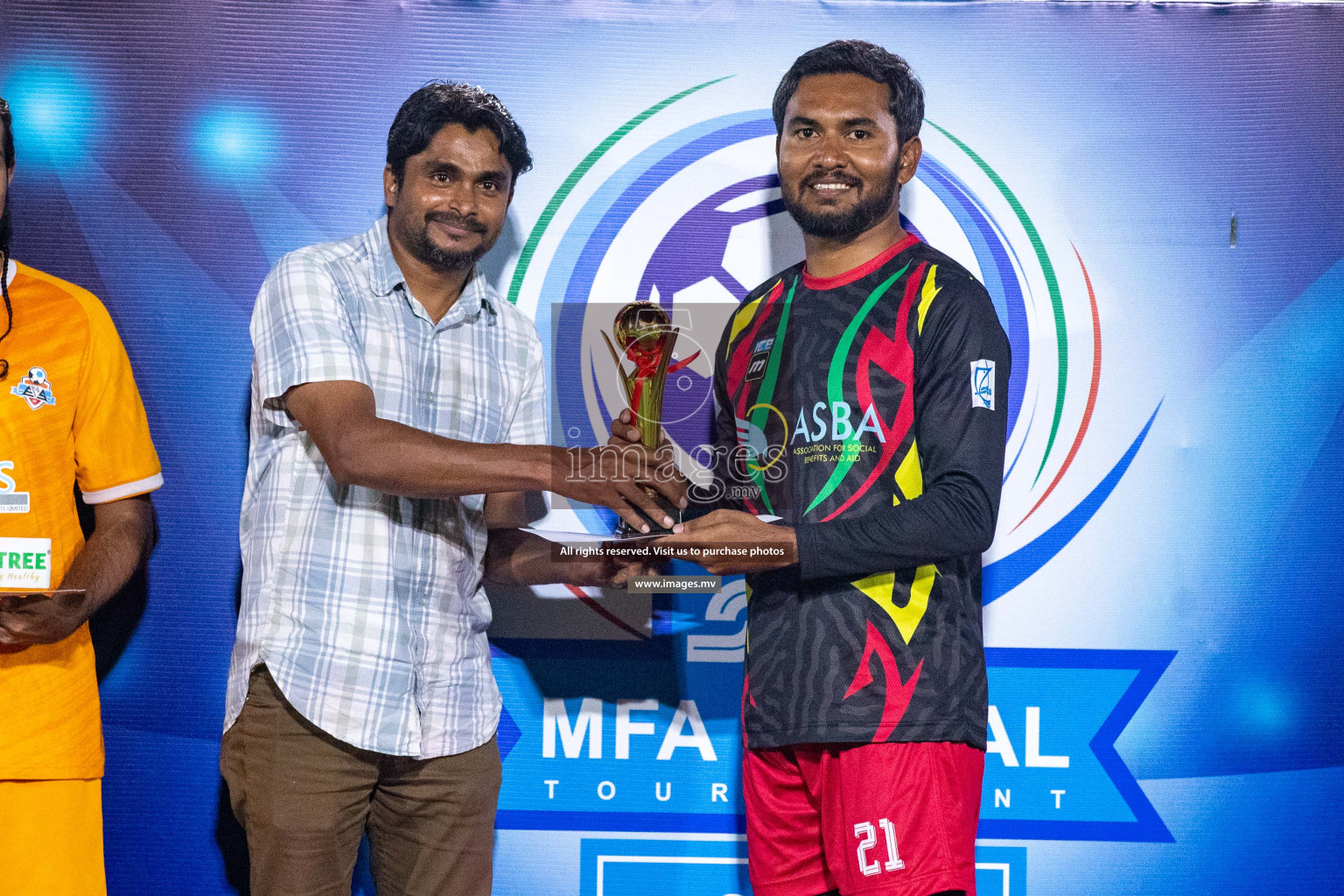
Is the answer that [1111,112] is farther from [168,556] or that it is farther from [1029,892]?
[168,556]

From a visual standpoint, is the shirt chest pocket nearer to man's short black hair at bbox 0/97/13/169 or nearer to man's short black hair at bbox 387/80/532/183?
man's short black hair at bbox 387/80/532/183

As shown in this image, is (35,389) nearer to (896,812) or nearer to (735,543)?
(735,543)

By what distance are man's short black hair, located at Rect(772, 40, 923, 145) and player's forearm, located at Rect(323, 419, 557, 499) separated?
35.1 inches

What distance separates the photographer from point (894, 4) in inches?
92.7

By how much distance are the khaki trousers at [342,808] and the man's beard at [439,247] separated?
0.84 meters

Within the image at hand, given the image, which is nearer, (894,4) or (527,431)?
(527,431)

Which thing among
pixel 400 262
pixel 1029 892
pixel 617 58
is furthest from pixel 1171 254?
pixel 400 262

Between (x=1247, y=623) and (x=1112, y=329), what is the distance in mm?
754

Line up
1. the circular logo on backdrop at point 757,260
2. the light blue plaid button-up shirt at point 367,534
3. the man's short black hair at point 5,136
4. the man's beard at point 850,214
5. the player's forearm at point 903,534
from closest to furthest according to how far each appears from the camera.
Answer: the player's forearm at point 903,534, the light blue plaid button-up shirt at point 367,534, the man's beard at point 850,214, the man's short black hair at point 5,136, the circular logo on backdrop at point 757,260

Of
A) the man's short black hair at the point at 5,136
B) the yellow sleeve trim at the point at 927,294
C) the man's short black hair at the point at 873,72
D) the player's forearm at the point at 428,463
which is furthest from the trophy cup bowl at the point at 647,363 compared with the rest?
the man's short black hair at the point at 5,136

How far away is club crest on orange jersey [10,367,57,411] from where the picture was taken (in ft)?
6.45

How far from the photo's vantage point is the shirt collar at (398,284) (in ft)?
6.37

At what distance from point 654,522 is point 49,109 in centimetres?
185

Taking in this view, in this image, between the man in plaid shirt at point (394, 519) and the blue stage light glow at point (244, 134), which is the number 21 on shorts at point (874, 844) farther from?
the blue stage light glow at point (244, 134)
